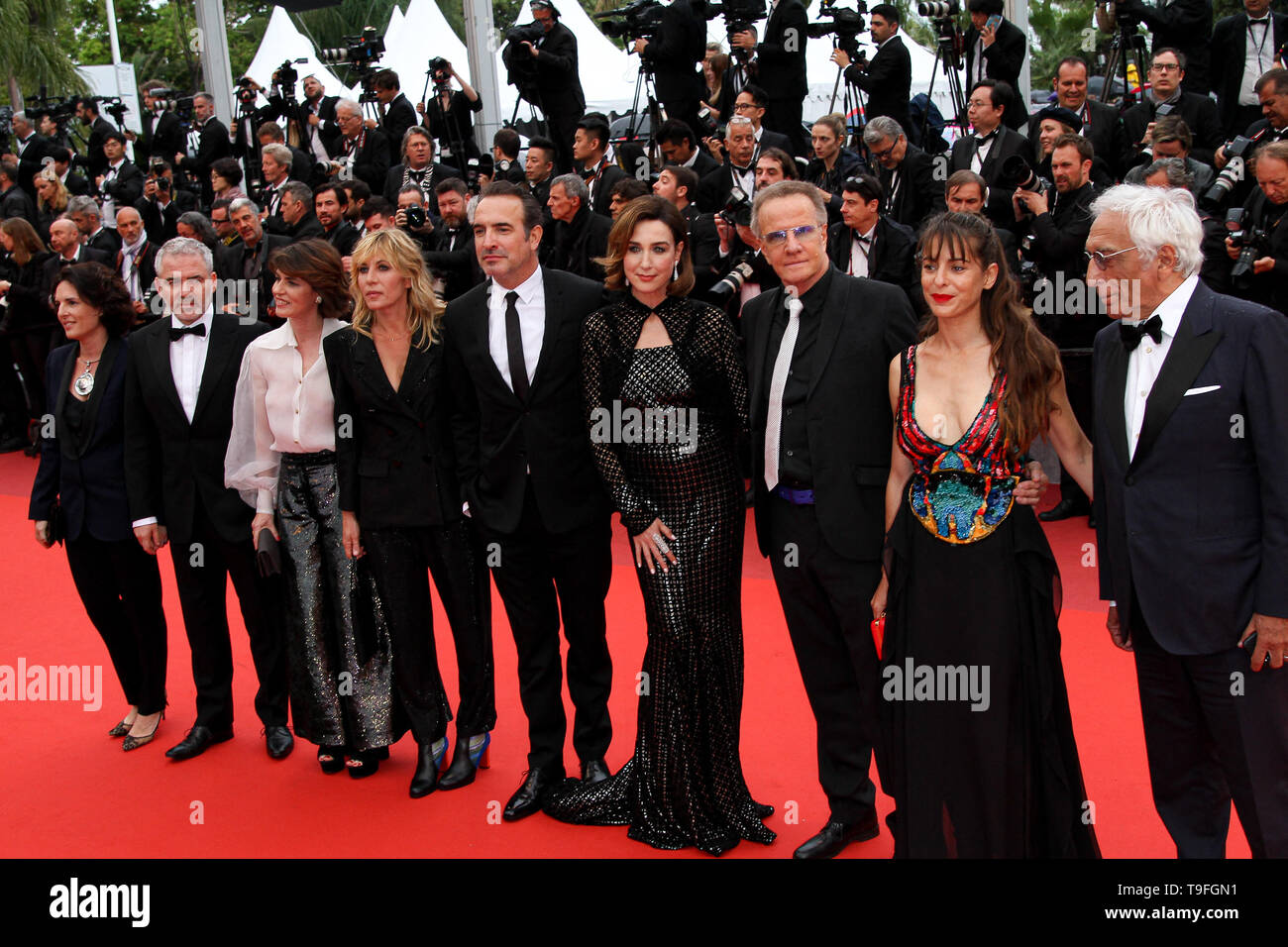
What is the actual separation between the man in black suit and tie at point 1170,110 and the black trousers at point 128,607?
5496mm

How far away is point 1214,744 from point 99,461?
361cm

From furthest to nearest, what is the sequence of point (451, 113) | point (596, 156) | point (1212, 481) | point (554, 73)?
point (451, 113), point (554, 73), point (596, 156), point (1212, 481)

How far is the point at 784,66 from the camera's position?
A: 7.93 metres

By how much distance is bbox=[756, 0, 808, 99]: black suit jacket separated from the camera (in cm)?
790

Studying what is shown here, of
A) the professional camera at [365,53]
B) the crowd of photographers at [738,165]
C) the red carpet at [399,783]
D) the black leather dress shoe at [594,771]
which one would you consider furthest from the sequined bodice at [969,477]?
the professional camera at [365,53]

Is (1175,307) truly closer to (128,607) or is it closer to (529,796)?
(529,796)

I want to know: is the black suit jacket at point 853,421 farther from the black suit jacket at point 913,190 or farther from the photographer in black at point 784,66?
the photographer in black at point 784,66

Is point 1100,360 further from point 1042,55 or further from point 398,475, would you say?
point 1042,55

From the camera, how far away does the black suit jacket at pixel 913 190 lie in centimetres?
649

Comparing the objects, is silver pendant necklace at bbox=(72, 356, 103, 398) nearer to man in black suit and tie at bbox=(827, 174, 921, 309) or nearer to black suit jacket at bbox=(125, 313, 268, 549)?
black suit jacket at bbox=(125, 313, 268, 549)

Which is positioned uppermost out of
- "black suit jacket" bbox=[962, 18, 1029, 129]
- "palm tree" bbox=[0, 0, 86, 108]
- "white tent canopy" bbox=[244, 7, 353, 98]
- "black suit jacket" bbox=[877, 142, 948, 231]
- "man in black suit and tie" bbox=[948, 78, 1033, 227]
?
"palm tree" bbox=[0, 0, 86, 108]

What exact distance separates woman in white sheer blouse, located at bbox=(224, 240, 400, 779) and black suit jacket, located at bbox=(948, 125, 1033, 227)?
3474mm

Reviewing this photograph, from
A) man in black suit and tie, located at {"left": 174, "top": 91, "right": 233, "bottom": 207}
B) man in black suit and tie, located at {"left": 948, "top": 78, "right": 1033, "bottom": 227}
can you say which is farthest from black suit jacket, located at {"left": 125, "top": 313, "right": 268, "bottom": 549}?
man in black suit and tie, located at {"left": 174, "top": 91, "right": 233, "bottom": 207}

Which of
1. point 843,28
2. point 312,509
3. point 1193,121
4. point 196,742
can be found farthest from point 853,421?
point 843,28
